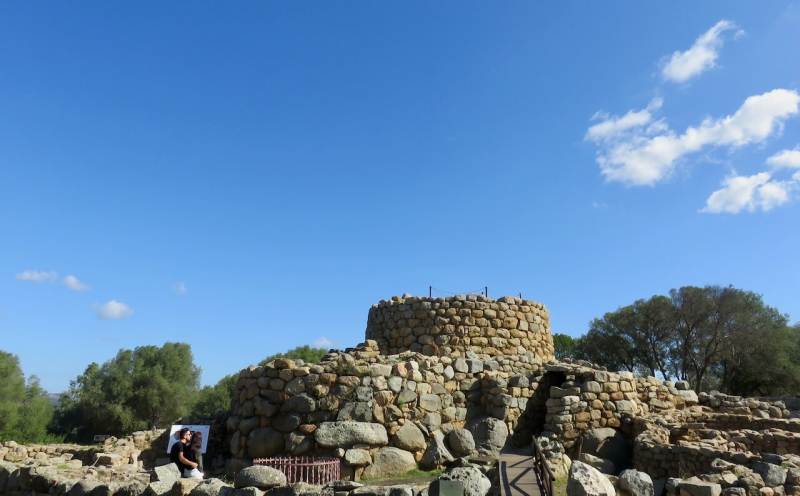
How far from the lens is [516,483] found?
22.3ft

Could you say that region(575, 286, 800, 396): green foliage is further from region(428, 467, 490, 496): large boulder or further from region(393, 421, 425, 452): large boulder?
region(428, 467, 490, 496): large boulder

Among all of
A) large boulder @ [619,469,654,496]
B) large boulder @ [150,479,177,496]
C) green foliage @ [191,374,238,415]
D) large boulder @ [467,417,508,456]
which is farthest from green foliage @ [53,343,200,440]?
large boulder @ [619,469,654,496]

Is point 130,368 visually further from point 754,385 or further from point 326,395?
point 754,385

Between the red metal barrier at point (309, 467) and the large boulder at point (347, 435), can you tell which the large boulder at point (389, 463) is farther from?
the red metal barrier at point (309, 467)

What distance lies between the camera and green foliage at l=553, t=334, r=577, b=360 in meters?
33.2

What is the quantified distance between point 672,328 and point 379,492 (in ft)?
91.0

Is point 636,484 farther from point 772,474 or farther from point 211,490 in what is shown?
point 211,490

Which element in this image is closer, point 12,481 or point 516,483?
point 516,483

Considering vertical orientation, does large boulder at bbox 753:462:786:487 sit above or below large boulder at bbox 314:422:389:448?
below

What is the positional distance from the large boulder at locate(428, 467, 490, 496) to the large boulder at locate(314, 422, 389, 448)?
4551 millimetres


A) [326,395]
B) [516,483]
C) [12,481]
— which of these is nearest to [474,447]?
[326,395]

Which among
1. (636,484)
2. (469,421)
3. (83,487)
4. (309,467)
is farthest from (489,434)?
(83,487)

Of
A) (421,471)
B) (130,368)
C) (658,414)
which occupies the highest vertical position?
(130,368)

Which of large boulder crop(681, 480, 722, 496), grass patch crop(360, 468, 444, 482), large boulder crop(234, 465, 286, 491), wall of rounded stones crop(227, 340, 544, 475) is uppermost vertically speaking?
wall of rounded stones crop(227, 340, 544, 475)
